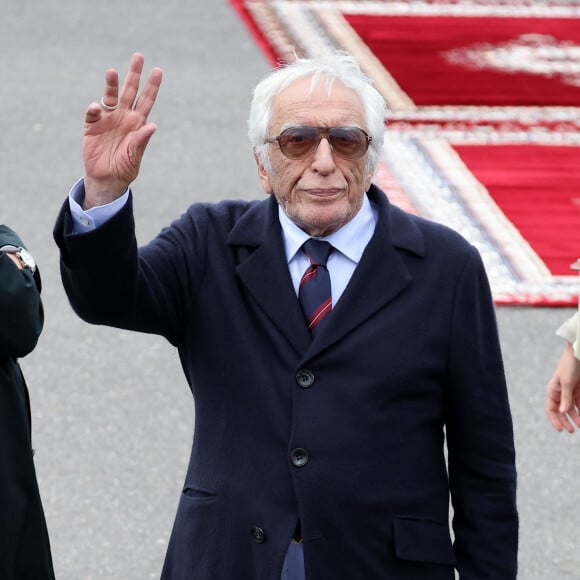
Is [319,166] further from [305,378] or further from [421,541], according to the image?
[421,541]

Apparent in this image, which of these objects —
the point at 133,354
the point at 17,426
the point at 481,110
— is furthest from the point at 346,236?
the point at 481,110

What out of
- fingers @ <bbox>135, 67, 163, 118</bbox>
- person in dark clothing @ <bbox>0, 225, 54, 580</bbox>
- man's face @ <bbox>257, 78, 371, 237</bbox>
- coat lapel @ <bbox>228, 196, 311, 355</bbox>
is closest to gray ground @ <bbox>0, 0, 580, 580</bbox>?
person in dark clothing @ <bbox>0, 225, 54, 580</bbox>

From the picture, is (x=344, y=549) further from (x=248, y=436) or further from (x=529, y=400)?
(x=529, y=400)

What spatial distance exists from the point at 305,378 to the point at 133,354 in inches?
135

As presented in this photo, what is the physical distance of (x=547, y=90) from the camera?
32.8 ft

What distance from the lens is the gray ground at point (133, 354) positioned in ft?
17.1

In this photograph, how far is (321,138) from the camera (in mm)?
2992

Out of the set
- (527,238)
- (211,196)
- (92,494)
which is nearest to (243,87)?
(211,196)

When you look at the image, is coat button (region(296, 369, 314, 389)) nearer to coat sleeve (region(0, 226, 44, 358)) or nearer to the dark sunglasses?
the dark sunglasses

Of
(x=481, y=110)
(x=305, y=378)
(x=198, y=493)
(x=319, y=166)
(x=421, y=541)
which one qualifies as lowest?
(x=421, y=541)

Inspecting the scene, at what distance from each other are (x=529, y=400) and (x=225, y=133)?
3.47 meters

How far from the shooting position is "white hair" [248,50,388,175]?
3021 millimetres

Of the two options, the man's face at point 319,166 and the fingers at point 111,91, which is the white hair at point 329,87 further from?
the fingers at point 111,91

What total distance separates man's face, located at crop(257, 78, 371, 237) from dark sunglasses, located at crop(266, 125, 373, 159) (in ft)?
0.03
